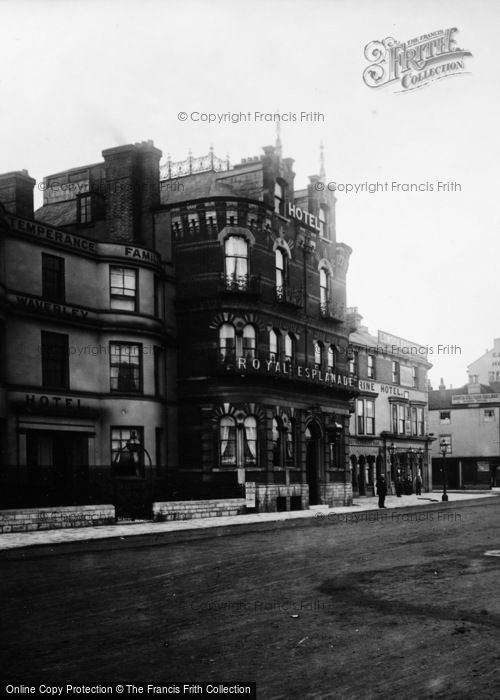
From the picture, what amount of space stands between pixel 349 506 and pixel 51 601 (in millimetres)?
33547

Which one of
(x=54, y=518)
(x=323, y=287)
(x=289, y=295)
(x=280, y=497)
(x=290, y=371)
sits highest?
(x=323, y=287)

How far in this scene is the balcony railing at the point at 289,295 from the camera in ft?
131

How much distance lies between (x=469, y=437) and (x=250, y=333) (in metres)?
45.2

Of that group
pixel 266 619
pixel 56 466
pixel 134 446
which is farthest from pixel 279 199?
pixel 266 619

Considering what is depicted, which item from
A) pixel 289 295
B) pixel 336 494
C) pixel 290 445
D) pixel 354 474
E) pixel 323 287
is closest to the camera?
pixel 290 445

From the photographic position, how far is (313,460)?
4294 cm

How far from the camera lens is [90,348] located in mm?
33594

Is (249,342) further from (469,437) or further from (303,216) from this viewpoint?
(469,437)

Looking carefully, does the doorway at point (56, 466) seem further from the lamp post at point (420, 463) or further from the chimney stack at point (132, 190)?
the lamp post at point (420, 463)

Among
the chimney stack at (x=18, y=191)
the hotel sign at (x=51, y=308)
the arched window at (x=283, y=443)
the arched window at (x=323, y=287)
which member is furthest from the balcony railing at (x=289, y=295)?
the chimney stack at (x=18, y=191)

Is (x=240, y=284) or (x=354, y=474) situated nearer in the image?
(x=240, y=284)

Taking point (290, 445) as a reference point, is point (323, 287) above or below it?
above

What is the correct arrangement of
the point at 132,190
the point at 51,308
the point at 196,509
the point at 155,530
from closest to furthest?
the point at 155,530 < the point at 196,509 < the point at 51,308 < the point at 132,190

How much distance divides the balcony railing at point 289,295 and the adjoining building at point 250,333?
6 cm
